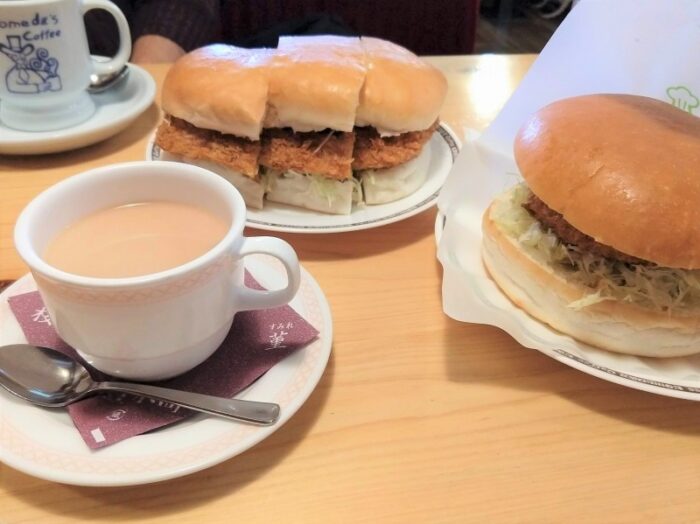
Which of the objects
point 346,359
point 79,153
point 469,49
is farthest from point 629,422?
point 469,49

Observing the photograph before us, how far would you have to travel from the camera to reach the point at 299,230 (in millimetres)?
979

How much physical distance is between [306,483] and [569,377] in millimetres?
364

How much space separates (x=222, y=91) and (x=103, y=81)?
0.49 m

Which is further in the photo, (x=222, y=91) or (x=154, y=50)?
(x=154, y=50)


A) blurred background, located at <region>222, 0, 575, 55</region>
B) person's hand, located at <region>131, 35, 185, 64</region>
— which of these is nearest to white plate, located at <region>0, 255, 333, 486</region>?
person's hand, located at <region>131, 35, 185, 64</region>

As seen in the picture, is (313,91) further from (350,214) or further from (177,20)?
(177,20)

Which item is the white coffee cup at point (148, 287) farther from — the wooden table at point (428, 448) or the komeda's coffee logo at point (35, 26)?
the komeda's coffee logo at point (35, 26)

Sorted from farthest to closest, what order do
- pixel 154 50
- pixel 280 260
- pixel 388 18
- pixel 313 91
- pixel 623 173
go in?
pixel 388 18, pixel 154 50, pixel 313 91, pixel 623 173, pixel 280 260

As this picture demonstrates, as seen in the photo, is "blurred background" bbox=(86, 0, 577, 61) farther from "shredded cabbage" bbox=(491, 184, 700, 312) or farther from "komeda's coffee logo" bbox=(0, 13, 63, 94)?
"shredded cabbage" bbox=(491, 184, 700, 312)

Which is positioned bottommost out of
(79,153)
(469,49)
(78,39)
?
(469,49)

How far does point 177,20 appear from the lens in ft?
6.47

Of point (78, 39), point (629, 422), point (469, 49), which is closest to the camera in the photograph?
point (629, 422)

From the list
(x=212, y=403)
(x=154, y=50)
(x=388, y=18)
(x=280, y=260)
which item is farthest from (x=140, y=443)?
(x=388, y=18)

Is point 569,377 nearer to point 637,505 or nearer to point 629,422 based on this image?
point 629,422
